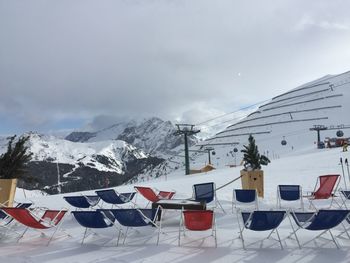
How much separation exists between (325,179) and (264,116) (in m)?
115

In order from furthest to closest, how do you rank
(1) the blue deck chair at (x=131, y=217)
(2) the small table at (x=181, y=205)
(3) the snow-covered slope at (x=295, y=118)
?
(3) the snow-covered slope at (x=295, y=118) < (2) the small table at (x=181, y=205) < (1) the blue deck chair at (x=131, y=217)

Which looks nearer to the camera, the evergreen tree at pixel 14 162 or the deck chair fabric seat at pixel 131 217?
the deck chair fabric seat at pixel 131 217

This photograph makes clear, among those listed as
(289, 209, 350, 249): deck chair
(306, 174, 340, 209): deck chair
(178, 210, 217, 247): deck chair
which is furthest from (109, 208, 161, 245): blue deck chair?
(306, 174, 340, 209): deck chair

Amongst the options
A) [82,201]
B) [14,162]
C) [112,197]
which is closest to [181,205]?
[112,197]

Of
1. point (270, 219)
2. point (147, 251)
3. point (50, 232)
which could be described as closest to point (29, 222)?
point (50, 232)

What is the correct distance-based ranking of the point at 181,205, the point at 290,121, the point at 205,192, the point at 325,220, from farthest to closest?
1. the point at 290,121
2. the point at 205,192
3. the point at 181,205
4. the point at 325,220

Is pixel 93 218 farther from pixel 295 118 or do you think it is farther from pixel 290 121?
pixel 295 118

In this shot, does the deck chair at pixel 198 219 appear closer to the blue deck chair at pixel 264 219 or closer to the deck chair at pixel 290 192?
the blue deck chair at pixel 264 219

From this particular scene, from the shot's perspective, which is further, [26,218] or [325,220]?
[26,218]

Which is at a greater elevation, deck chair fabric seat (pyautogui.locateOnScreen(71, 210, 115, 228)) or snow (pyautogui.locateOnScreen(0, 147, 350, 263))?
deck chair fabric seat (pyautogui.locateOnScreen(71, 210, 115, 228))

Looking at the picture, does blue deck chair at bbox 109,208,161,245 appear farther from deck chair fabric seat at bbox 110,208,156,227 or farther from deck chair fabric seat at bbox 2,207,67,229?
deck chair fabric seat at bbox 2,207,67,229

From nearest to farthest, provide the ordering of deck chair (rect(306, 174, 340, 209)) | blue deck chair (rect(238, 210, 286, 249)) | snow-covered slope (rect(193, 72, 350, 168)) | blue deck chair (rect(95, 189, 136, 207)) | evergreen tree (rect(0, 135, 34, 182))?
1. blue deck chair (rect(238, 210, 286, 249))
2. deck chair (rect(306, 174, 340, 209))
3. blue deck chair (rect(95, 189, 136, 207))
4. evergreen tree (rect(0, 135, 34, 182))
5. snow-covered slope (rect(193, 72, 350, 168))

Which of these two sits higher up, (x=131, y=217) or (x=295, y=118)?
(x=295, y=118)

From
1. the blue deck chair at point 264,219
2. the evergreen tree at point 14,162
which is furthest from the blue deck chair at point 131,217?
the evergreen tree at point 14,162
